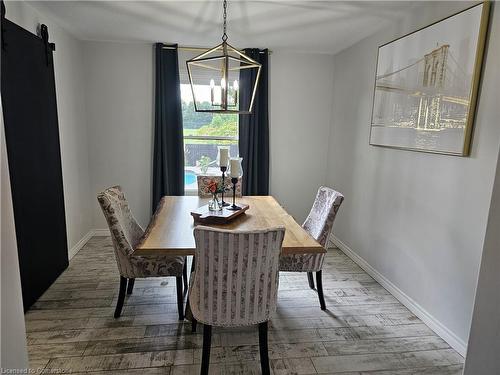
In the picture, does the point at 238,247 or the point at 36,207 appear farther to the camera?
the point at 36,207

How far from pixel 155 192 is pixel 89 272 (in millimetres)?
1205

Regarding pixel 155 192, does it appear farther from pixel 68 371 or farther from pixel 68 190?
pixel 68 371

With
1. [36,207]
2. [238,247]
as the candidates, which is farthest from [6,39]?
[238,247]

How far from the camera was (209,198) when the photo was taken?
3125mm

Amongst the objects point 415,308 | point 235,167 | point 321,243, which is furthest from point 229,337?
point 415,308

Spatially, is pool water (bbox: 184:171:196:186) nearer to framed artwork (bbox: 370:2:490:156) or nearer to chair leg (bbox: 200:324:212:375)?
framed artwork (bbox: 370:2:490:156)

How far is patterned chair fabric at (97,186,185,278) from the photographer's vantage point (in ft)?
6.93

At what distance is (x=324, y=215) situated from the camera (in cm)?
249

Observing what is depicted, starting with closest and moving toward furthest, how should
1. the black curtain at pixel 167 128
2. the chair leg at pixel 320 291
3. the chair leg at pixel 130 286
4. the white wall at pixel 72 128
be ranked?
the chair leg at pixel 320 291 < the chair leg at pixel 130 286 < the white wall at pixel 72 128 < the black curtain at pixel 167 128

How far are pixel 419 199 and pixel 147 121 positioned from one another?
3085 millimetres

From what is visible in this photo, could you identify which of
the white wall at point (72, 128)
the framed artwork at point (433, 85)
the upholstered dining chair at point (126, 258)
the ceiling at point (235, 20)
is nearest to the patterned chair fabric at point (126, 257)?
the upholstered dining chair at point (126, 258)

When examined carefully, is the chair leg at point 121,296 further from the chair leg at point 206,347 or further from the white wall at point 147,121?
the white wall at point 147,121

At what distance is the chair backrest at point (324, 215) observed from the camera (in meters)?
2.40

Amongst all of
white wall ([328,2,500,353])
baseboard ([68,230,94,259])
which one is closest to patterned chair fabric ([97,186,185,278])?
baseboard ([68,230,94,259])
